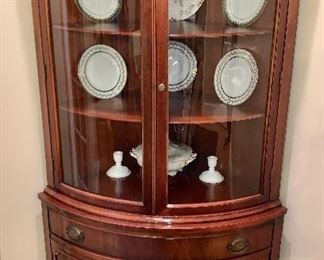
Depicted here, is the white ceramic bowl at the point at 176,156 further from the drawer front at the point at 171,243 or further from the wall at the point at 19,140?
the wall at the point at 19,140

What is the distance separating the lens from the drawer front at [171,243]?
4.35 ft

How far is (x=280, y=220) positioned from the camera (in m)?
1.41

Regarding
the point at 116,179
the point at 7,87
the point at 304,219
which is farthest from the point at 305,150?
the point at 7,87

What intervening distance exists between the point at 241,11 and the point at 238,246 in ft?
2.35

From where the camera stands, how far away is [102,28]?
4.26 feet

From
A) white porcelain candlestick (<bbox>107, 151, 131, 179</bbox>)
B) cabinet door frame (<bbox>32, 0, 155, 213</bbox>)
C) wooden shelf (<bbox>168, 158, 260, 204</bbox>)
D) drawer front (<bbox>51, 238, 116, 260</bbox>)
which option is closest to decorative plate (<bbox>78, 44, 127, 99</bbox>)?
cabinet door frame (<bbox>32, 0, 155, 213</bbox>)

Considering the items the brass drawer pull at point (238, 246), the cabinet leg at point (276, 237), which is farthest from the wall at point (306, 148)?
the brass drawer pull at point (238, 246)

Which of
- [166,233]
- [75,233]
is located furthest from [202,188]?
[75,233]

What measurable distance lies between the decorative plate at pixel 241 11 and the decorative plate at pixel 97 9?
1.10ft

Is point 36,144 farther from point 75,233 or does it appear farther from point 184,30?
point 184,30

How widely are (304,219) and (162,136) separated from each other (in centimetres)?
61

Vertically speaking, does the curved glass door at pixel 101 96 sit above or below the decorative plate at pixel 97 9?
below

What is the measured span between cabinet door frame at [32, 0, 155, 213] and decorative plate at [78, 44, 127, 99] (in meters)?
0.10

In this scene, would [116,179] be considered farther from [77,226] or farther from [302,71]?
[302,71]
